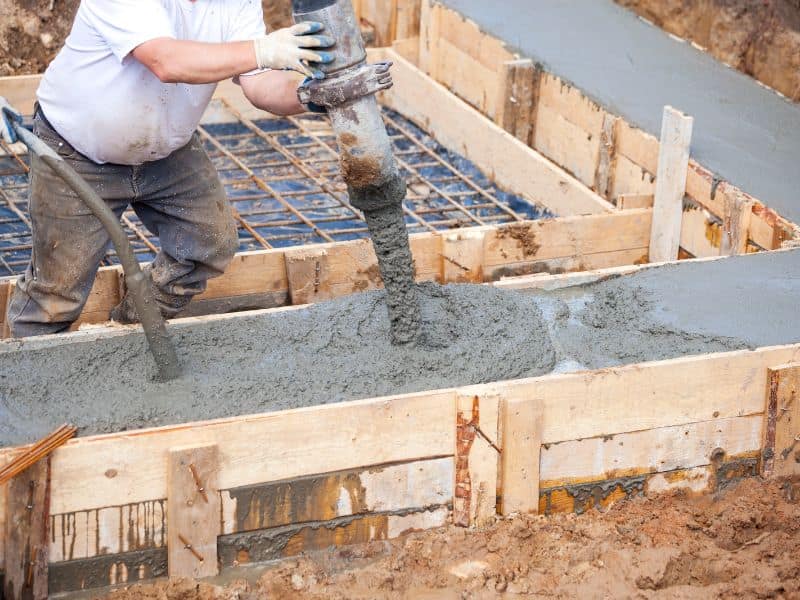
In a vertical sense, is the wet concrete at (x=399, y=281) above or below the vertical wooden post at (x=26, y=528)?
above

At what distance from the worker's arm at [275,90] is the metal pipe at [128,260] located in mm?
788

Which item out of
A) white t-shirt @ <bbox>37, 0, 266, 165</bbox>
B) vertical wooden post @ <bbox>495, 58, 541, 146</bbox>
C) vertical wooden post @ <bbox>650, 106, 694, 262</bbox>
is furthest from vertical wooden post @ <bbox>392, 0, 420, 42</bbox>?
white t-shirt @ <bbox>37, 0, 266, 165</bbox>

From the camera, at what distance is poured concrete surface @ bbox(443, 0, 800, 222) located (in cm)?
586

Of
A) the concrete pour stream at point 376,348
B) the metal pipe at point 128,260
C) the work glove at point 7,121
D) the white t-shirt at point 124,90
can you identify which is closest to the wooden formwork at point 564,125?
the concrete pour stream at point 376,348

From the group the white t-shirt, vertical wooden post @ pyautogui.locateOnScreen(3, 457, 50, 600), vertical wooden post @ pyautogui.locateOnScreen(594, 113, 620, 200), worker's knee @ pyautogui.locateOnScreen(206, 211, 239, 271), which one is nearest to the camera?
vertical wooden post @ pyautogui.locateOnScreen(3, 457, 50, 600)

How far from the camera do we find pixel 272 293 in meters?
5.20

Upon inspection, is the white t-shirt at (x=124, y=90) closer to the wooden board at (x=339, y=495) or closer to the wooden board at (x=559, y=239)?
the wooden board at (x=339, y=495)

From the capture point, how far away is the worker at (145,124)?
3.78 meters

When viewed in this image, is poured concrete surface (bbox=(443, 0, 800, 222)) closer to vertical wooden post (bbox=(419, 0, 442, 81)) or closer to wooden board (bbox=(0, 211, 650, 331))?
vertical wooden post (bbox=(419, 0, 442, 81))

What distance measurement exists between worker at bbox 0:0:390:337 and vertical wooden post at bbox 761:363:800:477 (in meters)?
1.68

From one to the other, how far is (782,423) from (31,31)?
6134 mm

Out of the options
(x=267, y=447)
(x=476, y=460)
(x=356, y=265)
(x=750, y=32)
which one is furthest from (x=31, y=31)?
(x=476, y=460)

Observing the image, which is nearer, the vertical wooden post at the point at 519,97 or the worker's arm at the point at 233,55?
the worker's arm at the point at 233,55

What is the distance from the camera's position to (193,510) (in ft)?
11.8
